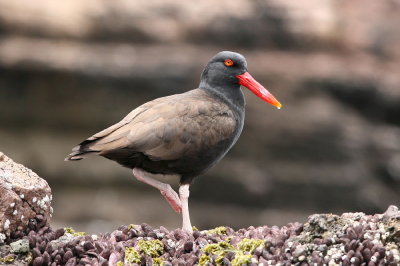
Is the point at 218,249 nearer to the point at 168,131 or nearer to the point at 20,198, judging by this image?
the point at 168,131

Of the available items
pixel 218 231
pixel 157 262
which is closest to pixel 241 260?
pixel 157 262

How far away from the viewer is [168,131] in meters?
6.63

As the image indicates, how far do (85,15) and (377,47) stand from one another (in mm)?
6578

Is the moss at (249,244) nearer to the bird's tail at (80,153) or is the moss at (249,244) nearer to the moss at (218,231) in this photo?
the moss at (218,231)

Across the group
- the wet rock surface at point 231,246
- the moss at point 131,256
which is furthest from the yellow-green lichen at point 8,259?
the moss at point 131,256

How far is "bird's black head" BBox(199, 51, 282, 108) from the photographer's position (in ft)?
24.6

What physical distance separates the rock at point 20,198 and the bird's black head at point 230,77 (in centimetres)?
236

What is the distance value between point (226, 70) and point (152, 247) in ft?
8.42

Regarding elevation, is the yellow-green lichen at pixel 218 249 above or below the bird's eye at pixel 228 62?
below

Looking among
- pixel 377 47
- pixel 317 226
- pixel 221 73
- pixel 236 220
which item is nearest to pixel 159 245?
pixel 317 226

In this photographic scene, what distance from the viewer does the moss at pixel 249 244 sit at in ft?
18.1

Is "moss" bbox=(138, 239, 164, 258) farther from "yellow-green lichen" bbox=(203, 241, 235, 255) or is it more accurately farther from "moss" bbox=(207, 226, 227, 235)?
"moss" bbox=(207, 226, 227, 235)

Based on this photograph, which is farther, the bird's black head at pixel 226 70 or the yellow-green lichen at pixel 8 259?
the bird's black head at pixel 226 70

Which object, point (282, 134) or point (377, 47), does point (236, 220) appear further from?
point (377, 47)
